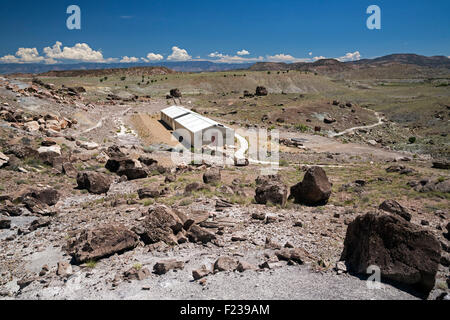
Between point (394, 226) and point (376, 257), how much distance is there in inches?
42.4

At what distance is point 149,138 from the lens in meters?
43.8

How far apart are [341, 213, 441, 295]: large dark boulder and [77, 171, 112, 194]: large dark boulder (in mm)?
16549

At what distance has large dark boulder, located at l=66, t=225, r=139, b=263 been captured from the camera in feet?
32.1

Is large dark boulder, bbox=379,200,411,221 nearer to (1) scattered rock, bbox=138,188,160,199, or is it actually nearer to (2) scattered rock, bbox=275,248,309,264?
(2) scattered rock, bbox=275,248,309,264

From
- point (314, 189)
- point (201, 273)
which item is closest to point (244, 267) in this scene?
point (201, 273)

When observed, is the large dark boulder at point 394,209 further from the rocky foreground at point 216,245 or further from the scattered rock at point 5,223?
the scattered rock at point 5,223

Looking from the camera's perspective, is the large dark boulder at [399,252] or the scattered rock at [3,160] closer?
the large dark boulder at [399,252]

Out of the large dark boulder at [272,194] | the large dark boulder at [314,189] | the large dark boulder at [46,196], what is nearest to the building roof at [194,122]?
the large dark boulder at [46,196]

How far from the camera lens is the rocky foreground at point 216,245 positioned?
8047mm

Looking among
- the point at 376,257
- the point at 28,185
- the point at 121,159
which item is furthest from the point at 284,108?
the point at 376,257

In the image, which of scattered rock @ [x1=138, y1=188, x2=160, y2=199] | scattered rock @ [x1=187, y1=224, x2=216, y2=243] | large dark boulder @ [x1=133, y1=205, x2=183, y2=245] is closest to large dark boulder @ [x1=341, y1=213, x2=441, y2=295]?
scattered rock @ [x1=187, y1=224, x2=216, y2=243]

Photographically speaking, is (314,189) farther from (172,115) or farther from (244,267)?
(172,115)

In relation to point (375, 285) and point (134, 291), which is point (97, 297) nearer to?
point (134, 291)

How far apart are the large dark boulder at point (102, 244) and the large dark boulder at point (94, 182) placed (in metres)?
9.33
